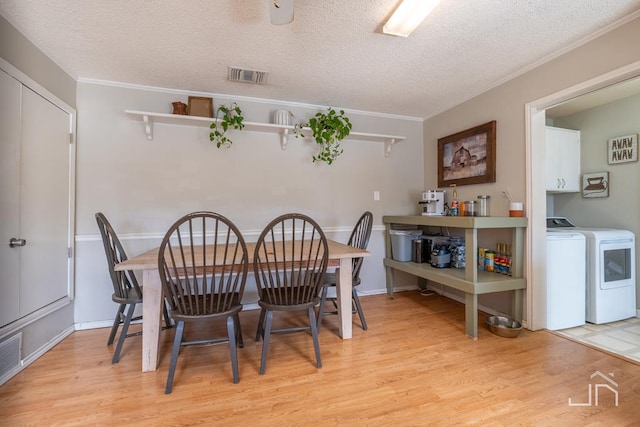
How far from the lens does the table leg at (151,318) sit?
5.66 ft

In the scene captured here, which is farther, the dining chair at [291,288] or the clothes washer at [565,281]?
the clothes washer at [565,281]

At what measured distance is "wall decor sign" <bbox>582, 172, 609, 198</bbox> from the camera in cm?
288

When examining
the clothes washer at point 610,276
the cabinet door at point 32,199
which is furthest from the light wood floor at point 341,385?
the clothes washer at point 610,276

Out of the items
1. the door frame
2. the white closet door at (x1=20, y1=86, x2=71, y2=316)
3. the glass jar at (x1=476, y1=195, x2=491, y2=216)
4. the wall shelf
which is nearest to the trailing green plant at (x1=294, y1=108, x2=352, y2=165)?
the wall shelf

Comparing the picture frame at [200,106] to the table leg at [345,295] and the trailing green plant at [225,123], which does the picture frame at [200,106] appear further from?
the table leg at [345,295]

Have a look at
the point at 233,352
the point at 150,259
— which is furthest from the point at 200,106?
the point at 233,352

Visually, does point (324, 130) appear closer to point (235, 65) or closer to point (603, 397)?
point (235, 65)

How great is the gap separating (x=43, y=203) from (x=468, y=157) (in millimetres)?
3760

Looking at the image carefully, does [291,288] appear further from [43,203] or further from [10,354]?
[43,203]

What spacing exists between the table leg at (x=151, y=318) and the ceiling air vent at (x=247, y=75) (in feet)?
5.67

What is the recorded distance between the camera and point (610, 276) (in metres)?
2.43

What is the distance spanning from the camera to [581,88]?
6.45 feet

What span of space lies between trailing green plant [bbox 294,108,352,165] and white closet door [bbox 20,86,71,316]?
1983mm

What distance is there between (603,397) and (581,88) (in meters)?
1.98
